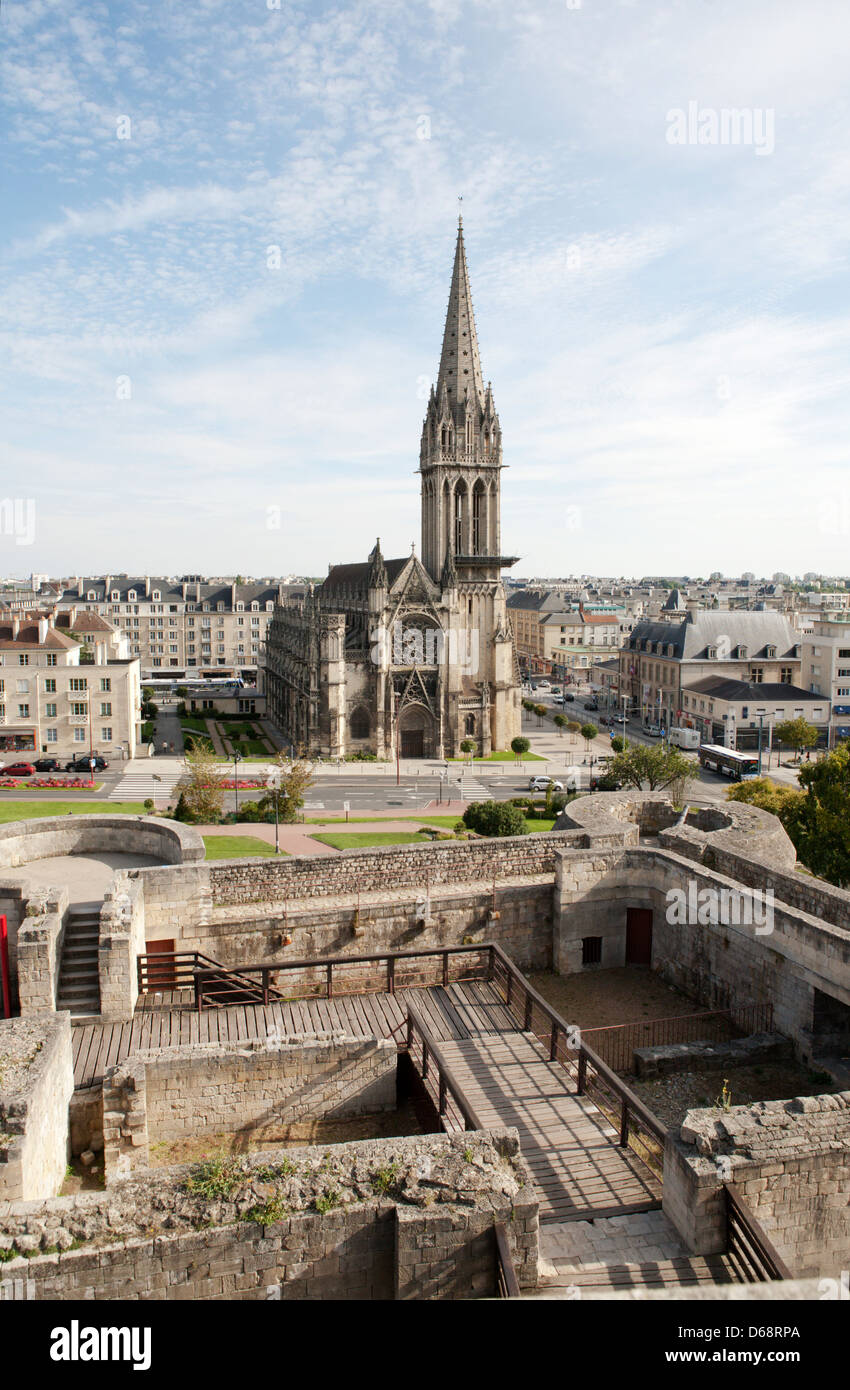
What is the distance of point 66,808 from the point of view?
42.0 metres

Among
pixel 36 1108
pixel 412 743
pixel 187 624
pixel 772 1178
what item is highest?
pixel 187 624

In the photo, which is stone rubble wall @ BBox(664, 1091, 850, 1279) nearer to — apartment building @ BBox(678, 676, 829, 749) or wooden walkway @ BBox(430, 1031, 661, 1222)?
wooden walkway @ BBox(430, 1031, 661, 1222)

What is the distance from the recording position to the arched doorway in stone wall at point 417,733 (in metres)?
64.4

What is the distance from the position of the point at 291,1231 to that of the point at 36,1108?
11.5ft

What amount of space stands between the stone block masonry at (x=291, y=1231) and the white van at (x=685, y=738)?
59958mm

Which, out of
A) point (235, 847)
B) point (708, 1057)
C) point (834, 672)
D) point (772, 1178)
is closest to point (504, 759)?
point (834, 672)

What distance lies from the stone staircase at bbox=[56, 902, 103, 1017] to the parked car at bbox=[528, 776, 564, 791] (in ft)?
122

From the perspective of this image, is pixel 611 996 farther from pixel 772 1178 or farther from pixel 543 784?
pixel 543 784

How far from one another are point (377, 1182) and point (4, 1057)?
5215 millimetres

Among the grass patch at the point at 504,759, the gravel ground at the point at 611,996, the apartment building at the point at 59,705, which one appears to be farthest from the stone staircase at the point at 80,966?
the grass patch at the point at 504,759

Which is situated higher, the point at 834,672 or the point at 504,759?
the point at 834,672

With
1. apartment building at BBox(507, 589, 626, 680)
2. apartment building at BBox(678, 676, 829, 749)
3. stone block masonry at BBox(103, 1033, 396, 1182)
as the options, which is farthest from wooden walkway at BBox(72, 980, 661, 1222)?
apartment building at BBox(507, 589, 626, 680)
